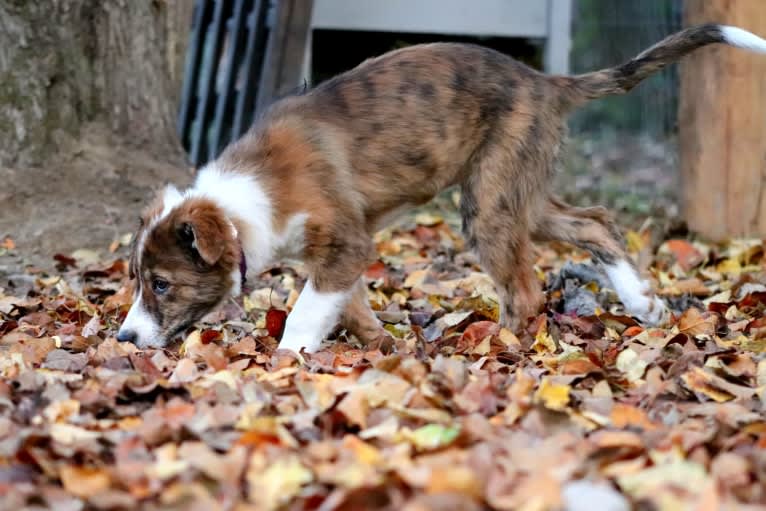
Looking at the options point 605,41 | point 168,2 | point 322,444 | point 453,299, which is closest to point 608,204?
point 605,41

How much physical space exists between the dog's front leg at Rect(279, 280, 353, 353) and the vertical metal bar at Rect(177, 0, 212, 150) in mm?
5223

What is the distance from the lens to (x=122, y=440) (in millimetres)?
3299

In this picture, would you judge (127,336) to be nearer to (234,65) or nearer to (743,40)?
(743,40)

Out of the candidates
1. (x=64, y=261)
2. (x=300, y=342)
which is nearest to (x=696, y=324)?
(x=300, y=342)

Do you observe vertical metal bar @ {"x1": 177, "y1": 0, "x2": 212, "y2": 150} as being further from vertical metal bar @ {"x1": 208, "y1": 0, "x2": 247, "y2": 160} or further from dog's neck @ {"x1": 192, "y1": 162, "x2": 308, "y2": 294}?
dog's neck @ {"x1": 192, "y1": 162, "x2": 308, "y2": 294}

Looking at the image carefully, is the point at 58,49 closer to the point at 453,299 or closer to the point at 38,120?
the point at 38,120

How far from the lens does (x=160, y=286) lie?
16.9ft

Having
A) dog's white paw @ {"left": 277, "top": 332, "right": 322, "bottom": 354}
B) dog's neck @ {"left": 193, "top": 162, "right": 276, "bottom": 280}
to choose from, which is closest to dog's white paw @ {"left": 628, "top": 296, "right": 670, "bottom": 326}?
dog's white paw @ {"left": 277, "top": 332, "right": 322, "bottom": 354}

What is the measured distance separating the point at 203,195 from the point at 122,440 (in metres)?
2.06

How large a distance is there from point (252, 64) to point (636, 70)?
4273 millimetres

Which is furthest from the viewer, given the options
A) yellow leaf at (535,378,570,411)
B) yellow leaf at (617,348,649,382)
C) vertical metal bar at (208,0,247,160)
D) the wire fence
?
vertical metal bar at (208,0,247,160)

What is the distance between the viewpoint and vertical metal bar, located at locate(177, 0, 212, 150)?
10148 millimetres

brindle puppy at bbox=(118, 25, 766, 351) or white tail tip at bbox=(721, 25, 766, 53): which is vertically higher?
white tail tip at bbox=(721, 25, 766, 53)

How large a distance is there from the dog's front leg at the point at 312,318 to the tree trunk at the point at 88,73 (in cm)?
271
